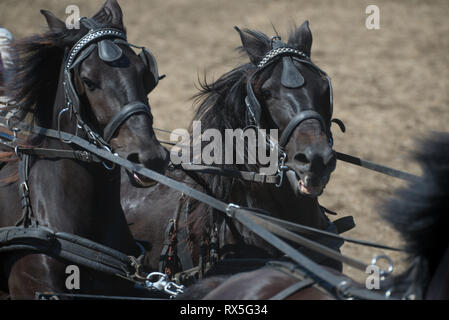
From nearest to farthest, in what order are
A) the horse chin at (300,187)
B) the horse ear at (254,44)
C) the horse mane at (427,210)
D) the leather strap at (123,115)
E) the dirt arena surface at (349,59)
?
the horse mane at (427,210), the leather strap at (123,115), the horse chin at (300,187), the horse ear at (254,44), the dirt arena surface at (349,59)

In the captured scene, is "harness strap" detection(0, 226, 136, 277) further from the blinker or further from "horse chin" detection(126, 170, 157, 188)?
the blinker

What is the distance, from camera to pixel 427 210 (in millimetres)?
2260

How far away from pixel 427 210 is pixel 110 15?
7.06 feet

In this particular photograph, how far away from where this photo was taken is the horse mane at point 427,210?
224cm

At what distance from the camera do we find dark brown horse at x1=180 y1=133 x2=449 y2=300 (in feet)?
7.29

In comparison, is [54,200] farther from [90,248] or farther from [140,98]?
[140,98]

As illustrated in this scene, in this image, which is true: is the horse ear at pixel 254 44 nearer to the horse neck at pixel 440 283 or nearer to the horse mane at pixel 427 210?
the horse mane at pixel 427 210

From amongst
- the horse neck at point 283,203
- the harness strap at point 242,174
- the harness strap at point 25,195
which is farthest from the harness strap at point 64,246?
the horse neck at point 283,203

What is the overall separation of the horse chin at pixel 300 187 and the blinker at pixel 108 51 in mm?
1166

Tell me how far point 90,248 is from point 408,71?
9260 mm

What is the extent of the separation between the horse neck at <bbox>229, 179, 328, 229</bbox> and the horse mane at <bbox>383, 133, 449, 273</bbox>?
3.35 feet

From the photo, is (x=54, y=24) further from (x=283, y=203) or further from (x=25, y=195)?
(x=283, y=203)
